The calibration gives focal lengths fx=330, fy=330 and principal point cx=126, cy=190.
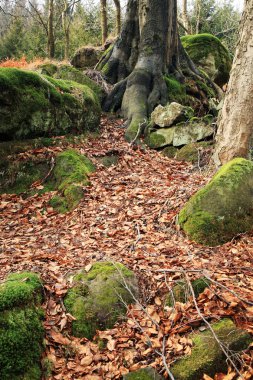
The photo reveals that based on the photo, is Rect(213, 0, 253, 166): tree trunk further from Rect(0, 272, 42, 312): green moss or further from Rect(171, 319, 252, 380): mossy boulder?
Rect(0, 272, 42, 312): green moss

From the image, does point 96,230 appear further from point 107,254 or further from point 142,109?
point 142,109

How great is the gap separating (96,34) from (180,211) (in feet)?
76.4

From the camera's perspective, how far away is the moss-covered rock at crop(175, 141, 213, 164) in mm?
8573

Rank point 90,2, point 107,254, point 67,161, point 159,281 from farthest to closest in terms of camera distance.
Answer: point 90,2 → point 67,161 → point 107,254 → point 159,281

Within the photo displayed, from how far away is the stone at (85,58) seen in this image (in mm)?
14945

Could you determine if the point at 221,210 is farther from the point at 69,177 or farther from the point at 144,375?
the point at 69,177

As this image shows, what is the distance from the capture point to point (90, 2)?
27406mm

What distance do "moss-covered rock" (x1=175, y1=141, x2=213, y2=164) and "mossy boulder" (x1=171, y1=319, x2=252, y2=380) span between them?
5.75 m

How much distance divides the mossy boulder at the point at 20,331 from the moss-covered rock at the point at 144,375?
810 mm

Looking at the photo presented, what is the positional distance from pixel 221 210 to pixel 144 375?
275cm

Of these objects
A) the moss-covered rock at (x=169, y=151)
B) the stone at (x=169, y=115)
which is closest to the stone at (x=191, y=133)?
the moss-covered rock at (x=169, y=151)

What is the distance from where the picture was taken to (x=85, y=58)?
1504 centimetres

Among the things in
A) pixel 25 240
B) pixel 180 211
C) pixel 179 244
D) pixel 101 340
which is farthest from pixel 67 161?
pixel 101 340

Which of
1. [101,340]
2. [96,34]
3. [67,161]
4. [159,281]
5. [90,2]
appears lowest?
[101,340]
